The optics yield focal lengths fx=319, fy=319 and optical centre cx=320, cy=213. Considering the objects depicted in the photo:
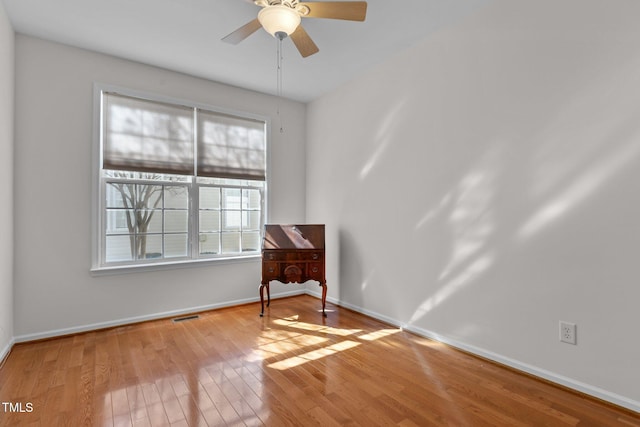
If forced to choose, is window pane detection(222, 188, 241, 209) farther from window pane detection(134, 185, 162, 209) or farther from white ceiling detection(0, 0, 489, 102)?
white ceiling detection(0, 0, 489, 102)

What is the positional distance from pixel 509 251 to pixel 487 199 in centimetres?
42

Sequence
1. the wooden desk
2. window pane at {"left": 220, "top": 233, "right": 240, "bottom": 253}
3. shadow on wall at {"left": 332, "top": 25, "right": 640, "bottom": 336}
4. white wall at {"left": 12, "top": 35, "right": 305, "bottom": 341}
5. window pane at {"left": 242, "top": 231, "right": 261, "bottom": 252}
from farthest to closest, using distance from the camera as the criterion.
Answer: window pane at {"left": 242, "top": 231, "right": 261, "bottom": 252} < window pane at {"left": 220, "top": 233, "right": 240, "bottom": 253} < the wooden desk < white wall at {"left": 12, "top": 35, "right": 305, "bottom": 341} < shadow on wall at {"left": 332, "top": 25, "right": 640, "bottom": 336}

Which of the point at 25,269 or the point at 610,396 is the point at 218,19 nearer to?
the point at 25,269

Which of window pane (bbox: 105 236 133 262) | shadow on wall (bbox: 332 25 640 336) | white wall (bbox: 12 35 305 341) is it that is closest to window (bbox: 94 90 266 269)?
window pane (bbox: 105 236 133 262)

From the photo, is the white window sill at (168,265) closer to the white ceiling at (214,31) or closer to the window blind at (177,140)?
the window blind at (177,140)

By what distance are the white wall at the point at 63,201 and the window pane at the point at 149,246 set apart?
199mm

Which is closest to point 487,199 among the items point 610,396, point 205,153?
point 610,396

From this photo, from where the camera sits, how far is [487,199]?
2494mm

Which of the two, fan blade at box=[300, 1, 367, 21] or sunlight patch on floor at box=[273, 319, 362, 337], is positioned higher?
fan blade at box=[300, 1, 367, 21]

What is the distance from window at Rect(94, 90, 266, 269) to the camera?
10.7ft

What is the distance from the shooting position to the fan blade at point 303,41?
87.9 inches

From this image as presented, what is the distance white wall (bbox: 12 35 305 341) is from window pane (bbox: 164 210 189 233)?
462 millimetres

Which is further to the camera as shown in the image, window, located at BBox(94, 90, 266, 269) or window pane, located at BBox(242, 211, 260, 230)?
window pane, located at BBox(242, 211, 260, 230)

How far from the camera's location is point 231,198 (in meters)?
4.02
